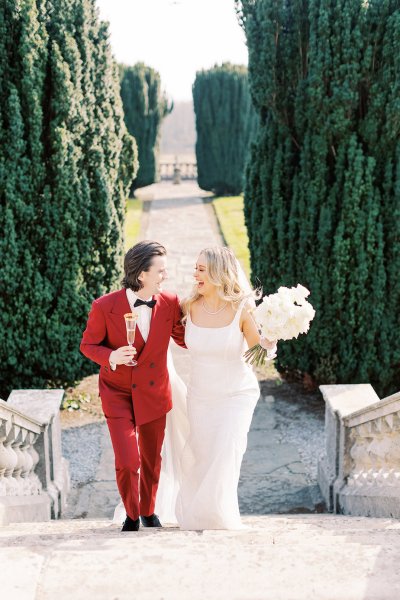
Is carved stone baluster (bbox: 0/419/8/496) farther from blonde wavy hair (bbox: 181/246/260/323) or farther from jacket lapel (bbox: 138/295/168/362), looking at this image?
blonde wavy hair (bbox: 181/246/260/323)

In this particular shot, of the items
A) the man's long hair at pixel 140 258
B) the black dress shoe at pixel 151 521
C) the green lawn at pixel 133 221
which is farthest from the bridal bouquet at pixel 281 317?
the green lawn at pixel 133 221

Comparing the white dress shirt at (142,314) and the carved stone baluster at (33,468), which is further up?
the white dress shirt at (142,314)

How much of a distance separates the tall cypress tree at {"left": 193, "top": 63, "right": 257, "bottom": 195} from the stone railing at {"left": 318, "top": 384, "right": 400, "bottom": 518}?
1994cm

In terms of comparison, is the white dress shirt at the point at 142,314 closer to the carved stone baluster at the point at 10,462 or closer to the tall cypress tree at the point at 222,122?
the carved stone baluster at the point at 10,462

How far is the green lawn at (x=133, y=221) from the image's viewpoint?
682 inches

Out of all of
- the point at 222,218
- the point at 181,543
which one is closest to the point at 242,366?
the point at 181,543

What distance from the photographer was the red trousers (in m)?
4.39

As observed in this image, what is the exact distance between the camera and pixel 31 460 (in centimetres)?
543

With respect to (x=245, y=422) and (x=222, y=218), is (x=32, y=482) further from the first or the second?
(x=222, y=218)

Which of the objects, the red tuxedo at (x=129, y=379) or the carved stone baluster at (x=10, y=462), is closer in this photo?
the red tuxedo at (x=129, y=379)

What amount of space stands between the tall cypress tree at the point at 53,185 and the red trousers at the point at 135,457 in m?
3.12

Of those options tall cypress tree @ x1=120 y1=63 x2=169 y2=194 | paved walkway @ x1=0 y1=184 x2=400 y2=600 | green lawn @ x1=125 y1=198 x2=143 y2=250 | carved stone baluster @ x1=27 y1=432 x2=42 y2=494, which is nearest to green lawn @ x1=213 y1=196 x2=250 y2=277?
green lawn @ x1=125 y1=198 x2=143 y2=250

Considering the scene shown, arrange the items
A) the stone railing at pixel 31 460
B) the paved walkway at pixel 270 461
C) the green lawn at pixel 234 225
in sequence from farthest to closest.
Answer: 1. the green lawn at pixel 234 225
2. the paved walkway at pixel 270 461
3. the stone railing at pixel 31 460

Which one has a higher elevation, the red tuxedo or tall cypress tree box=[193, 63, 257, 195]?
tall cypress tree box=[193, 63, 257, 195]
